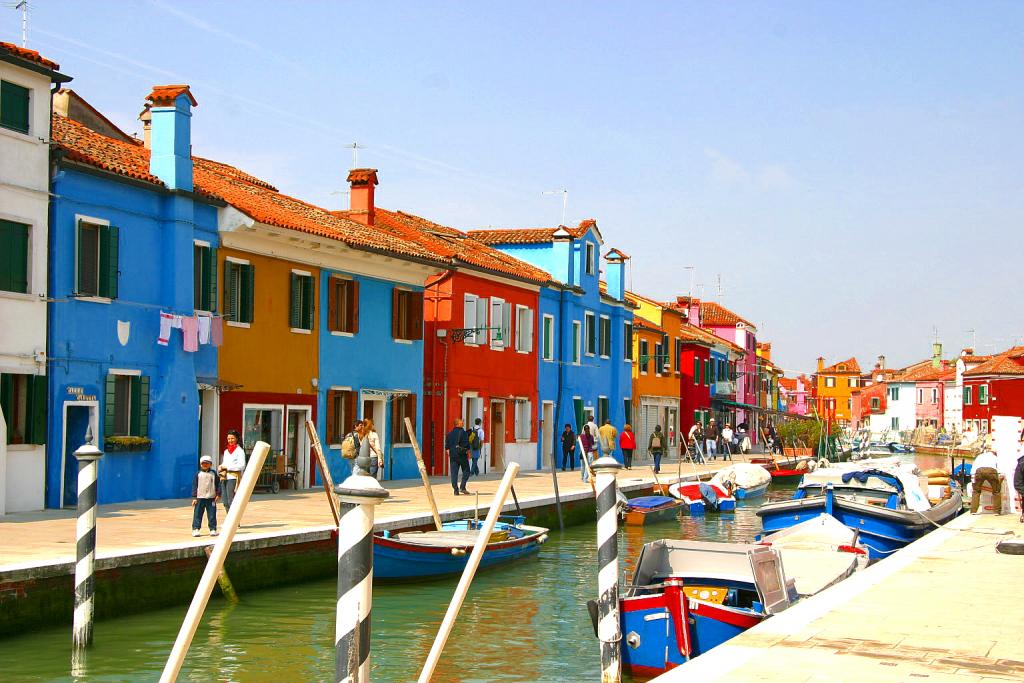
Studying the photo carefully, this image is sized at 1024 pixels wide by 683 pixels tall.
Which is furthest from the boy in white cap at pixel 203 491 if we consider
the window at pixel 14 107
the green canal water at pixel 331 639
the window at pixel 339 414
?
the window at pixel 339 414

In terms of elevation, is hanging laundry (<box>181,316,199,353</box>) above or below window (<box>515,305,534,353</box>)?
below

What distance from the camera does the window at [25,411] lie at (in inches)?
769

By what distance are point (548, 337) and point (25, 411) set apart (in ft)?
74.8

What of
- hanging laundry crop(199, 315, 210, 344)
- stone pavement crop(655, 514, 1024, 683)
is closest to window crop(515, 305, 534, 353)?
hanging laundry crop(199, 315, 210, 344)

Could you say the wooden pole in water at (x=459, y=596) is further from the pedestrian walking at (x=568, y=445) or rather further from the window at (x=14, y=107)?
the pedestrian walking at (x=568, y=445)

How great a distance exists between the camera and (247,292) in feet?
81.8

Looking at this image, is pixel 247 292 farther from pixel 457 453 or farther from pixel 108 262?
pixel 457 453

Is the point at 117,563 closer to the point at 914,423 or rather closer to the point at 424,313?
the point at 424,313

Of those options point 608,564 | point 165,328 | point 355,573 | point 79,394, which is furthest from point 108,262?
point 355,573

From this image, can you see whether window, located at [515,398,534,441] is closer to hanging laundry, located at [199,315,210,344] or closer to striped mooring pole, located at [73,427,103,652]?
hanging laundry, located at [199,315,210,344]

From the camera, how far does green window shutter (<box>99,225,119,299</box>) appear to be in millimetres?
21375

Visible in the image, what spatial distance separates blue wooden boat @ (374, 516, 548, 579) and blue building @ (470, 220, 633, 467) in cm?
1903

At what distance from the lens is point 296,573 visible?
56.4ft

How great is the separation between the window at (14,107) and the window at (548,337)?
22.2 meters
